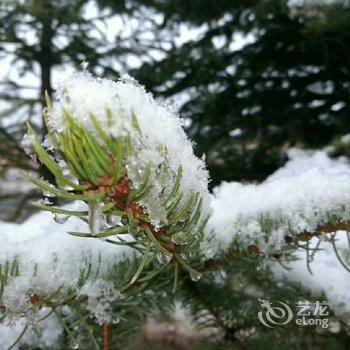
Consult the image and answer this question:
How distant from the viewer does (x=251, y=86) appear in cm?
235

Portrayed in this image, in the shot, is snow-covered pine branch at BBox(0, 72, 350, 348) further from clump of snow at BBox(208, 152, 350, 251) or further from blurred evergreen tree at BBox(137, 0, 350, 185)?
blurred evergreen tree at BBox(137, 0, 350, 185)

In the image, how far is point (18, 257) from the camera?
0.54 metres

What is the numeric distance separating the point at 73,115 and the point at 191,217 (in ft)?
0.49

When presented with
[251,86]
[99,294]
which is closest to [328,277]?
[99,294]

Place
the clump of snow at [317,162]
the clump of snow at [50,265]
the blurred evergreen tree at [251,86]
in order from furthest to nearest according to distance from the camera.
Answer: the blurred evergreen tree at [251,86] → the clump of snow at [317,162] → the clump of snow at [50,265]

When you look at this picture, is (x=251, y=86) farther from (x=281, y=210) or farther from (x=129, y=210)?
(x=129, y=210)

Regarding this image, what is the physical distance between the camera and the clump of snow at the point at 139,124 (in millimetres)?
264

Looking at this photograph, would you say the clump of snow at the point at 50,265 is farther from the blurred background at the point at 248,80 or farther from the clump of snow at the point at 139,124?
the blurred background at the point at 248,80

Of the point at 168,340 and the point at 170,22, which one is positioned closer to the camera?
the point at 168,340

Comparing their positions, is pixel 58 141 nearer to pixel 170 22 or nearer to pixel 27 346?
pixel 27 346

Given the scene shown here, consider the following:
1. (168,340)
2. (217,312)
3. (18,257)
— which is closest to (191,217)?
(18,257)

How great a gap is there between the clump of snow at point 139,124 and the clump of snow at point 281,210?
22 centimetres

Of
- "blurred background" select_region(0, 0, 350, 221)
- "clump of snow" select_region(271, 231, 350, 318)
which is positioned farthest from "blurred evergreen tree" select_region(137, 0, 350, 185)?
"clump of snow" select_region(271, 231, 350, 318)

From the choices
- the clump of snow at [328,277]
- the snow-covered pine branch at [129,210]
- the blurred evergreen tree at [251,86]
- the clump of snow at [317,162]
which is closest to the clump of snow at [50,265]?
the snow-covered pine branch at [129,210]
